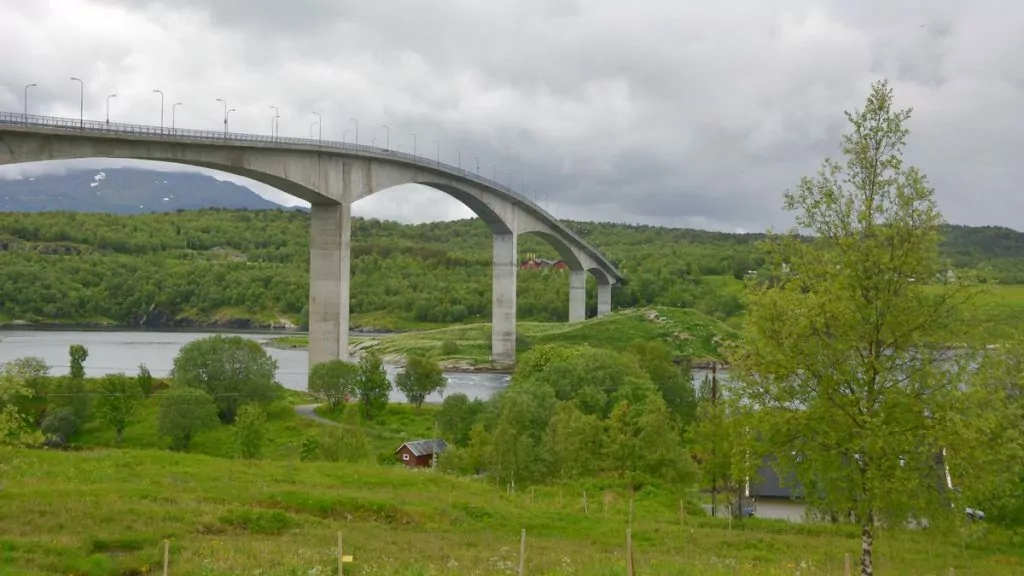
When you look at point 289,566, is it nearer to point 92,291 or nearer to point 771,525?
point 771,525

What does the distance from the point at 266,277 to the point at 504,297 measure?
8049 cm

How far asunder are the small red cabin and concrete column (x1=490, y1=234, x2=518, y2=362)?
119 feet

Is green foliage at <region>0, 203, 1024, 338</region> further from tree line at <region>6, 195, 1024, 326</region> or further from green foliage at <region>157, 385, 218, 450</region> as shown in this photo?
green foliage at <region>157, 385, 218, 450</region>

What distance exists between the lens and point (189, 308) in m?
135

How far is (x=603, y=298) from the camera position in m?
108

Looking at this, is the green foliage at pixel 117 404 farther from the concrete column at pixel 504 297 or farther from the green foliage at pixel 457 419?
the concrete column at pixel 504 297

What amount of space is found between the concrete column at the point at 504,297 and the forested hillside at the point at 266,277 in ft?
109

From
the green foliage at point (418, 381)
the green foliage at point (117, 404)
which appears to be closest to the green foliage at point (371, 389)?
the green foliage at point (418, 381)

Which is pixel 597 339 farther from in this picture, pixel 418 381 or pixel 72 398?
pixel 72 398

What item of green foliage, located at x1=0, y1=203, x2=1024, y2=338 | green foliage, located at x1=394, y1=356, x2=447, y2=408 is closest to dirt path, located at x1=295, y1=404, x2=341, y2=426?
green foliage, located at x1=394, y1=356, x2=447, y2=408

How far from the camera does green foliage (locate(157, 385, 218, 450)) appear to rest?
36.1 metres

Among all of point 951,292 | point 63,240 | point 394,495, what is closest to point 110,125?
point 394,495

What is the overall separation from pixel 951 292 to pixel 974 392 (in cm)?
130

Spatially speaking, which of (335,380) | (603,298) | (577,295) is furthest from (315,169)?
(603,298)
